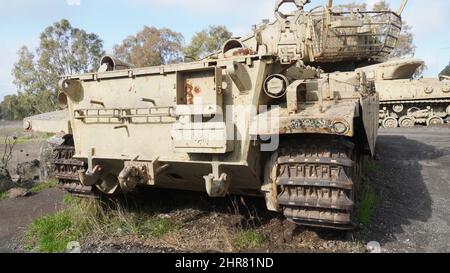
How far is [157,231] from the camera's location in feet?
17.6

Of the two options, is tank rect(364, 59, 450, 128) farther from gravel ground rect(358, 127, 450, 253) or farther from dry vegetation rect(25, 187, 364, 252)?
dry vegetation rect(25, 187, 364, 252)

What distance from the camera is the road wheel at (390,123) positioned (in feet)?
49.9

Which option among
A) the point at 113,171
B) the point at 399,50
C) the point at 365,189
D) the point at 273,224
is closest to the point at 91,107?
the point at 113,171

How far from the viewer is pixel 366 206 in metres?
5.49

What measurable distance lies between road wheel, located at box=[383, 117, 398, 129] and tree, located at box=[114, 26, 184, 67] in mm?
29529

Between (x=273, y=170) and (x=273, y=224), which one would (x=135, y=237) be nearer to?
(x=273, y=224)

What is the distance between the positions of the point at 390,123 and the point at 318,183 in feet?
41.7

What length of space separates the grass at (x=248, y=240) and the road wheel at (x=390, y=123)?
11.8 m

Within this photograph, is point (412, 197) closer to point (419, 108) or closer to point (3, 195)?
point (3, 195)

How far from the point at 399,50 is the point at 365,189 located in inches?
1560

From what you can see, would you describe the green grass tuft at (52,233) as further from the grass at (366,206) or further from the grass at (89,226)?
the grass at (366,206)

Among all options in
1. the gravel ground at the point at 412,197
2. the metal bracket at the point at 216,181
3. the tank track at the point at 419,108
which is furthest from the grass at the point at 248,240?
the tank track at the point at 419,108

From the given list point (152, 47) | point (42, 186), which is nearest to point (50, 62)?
point (152, 47)

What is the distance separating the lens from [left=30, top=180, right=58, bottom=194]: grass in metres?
9.17
